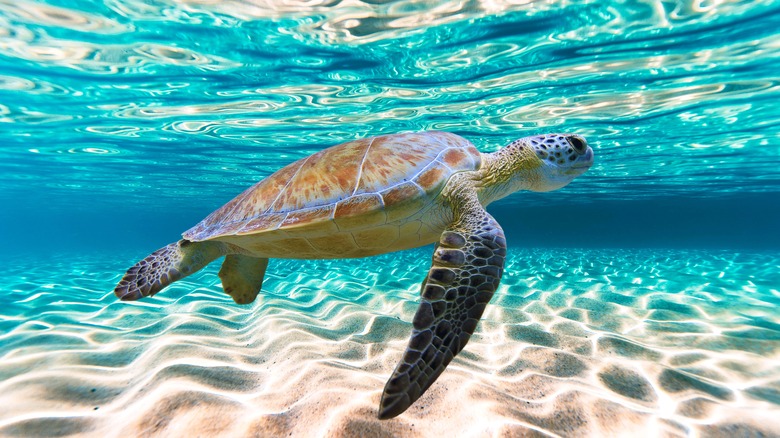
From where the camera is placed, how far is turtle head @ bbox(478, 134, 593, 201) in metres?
3.83

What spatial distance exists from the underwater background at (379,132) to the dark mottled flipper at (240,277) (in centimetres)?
39

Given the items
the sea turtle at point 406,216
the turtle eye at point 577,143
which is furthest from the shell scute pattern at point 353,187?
the turtle eye at point 577,143

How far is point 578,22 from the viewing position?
6.25 m

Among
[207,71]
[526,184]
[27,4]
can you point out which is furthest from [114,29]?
[526,184]

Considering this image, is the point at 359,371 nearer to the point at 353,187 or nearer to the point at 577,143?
the point at 353,187

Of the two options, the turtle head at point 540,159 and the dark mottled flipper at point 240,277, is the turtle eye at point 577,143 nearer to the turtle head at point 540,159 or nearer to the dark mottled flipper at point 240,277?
the turtle head at point 540,159

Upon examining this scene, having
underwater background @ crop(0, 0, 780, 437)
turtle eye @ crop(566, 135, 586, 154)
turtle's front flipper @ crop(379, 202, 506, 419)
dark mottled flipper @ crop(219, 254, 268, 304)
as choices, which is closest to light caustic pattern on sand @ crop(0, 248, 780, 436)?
underwater background @ crop(0, 0, 780, 437)

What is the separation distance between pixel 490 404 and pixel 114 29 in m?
8.66

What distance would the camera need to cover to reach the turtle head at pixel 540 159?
383 cm

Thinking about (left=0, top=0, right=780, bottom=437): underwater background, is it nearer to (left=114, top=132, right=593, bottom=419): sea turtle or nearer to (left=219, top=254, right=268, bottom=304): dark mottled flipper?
(left=219, top=254, right=268, bottom=304): dark mottled flipper

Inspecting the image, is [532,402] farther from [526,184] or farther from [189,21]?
[189,21]

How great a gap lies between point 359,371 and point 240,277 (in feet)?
8.27

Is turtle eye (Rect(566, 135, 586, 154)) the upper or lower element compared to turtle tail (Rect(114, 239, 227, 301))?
upper

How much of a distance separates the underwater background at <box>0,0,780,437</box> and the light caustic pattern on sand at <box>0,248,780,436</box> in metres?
0.02
